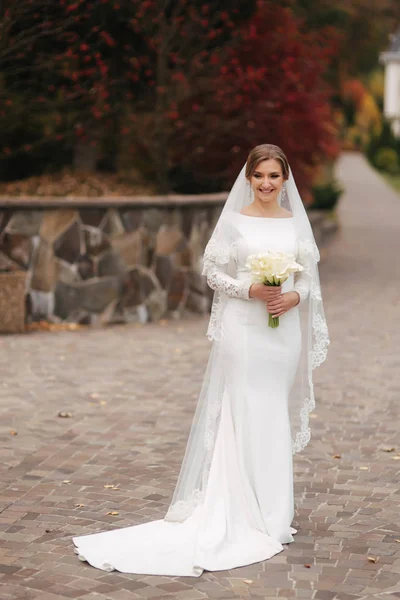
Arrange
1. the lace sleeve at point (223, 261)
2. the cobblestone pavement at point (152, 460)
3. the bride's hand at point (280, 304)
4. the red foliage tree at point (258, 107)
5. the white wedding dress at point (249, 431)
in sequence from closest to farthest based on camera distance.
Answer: the cobblestone pavement at point (152, 460), the white wedding dress at point (249, 431), the bride's hand at point (280, 304), the lace sleeve at point (223, 261), the red foliage tree at point (258, 107)

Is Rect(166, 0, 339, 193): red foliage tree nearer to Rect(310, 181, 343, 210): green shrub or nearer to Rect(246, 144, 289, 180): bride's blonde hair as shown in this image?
Rect(246, 144, 289, 180): bride's blonde hair

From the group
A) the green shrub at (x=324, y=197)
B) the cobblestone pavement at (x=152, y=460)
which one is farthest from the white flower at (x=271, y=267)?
the green shrub at (x=324, y=197)

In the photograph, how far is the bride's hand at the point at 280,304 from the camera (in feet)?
17.6

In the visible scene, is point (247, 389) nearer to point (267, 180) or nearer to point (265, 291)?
point (265, 291)

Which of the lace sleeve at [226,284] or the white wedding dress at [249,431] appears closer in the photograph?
the white wedding dress at [249,431]

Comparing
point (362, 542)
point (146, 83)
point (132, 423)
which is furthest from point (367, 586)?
point (146, 83)

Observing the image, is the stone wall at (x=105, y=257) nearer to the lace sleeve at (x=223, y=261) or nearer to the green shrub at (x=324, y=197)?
the lace sleeve at (x=223, y=261)

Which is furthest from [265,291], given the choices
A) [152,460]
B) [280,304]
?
[152,460]

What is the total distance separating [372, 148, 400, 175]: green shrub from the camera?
55.5 meters

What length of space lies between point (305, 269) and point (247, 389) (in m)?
0.70

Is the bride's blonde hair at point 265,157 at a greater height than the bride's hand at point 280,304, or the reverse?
the bride's blonde hair at point 265,157

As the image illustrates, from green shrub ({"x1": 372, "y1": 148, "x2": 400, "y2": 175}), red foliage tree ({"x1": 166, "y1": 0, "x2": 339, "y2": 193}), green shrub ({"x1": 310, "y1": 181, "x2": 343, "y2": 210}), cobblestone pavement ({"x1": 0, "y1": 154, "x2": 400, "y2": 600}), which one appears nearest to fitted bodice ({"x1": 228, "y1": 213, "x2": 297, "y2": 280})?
cobblestone pavement ({"x1": 0, "y1": 154, "x2": 400, "y2": 600})

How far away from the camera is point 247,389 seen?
17.8ft

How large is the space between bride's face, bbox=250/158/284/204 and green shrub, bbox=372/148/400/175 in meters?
51.1
